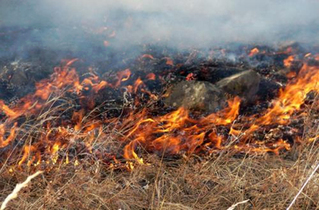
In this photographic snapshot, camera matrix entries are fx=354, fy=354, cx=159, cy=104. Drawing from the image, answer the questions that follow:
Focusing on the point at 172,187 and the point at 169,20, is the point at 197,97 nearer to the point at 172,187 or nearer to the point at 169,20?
the point at 172,187

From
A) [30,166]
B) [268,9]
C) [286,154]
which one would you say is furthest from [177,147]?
[268,9]

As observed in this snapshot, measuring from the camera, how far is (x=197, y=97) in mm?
3756

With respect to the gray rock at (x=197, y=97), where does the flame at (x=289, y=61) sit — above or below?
above

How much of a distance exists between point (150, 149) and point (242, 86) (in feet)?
4.43

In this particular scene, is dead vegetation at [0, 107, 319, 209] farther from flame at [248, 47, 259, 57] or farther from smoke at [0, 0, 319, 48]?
smoke at [0, 0, 319, 48]

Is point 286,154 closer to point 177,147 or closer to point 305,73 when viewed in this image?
point 177,147

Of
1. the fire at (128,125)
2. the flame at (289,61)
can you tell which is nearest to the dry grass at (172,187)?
the fire at (128,125)

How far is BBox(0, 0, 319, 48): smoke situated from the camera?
4945 millimetres

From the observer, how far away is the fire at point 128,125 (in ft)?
10.2

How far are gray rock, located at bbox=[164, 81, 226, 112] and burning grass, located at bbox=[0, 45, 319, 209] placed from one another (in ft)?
0.36

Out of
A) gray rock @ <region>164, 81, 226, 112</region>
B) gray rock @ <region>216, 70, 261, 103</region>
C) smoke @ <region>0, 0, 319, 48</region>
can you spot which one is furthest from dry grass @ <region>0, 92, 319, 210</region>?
smoke @ <region>0, 0, 319, 48</region>

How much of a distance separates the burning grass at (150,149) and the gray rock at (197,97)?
0.36 feet

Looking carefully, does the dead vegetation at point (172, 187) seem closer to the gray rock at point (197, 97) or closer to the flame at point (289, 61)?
the gray rock at point (197, 97)

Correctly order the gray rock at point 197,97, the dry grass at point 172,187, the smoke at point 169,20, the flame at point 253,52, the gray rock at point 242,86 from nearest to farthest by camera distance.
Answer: the dry grass at point 172,187, the gray rock at point 197,97, the gray rock at point 242,86, the flame at point 253,52, the smoke at point 169,20
